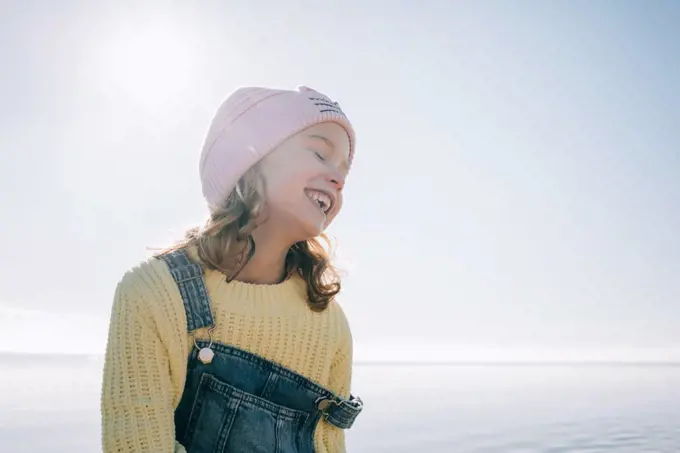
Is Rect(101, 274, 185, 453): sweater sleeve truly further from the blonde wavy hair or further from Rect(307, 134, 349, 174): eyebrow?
Rect(307, 134, 349, 174): eyebrow

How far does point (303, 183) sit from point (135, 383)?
87 centimetres

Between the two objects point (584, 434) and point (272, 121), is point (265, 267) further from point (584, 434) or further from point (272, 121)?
point (584, 434)

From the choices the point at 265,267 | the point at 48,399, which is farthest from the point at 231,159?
the point at 48,399

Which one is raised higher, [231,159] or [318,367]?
[231,159]

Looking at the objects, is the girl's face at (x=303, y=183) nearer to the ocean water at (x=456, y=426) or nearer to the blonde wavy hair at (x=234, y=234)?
the blonde wavy hair at (x=234, y=234)

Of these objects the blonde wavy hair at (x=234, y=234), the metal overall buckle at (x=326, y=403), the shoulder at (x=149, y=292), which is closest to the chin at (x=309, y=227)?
the blonde wavy hair at (x=234, y=234)

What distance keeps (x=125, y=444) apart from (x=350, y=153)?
4.44ft

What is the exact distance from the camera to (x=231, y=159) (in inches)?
83.4

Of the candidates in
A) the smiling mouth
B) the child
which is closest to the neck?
the child

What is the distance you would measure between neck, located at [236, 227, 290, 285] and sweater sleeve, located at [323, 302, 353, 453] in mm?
381

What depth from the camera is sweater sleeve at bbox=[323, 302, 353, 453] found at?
216cm

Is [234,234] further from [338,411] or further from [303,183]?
[338,411]

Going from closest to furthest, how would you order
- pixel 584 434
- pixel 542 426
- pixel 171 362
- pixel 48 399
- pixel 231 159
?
pixel 171 362
pixel 231 159
pixel 584 434
pixel 542 426
pixel 48 399

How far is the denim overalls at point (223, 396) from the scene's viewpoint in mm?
1824
